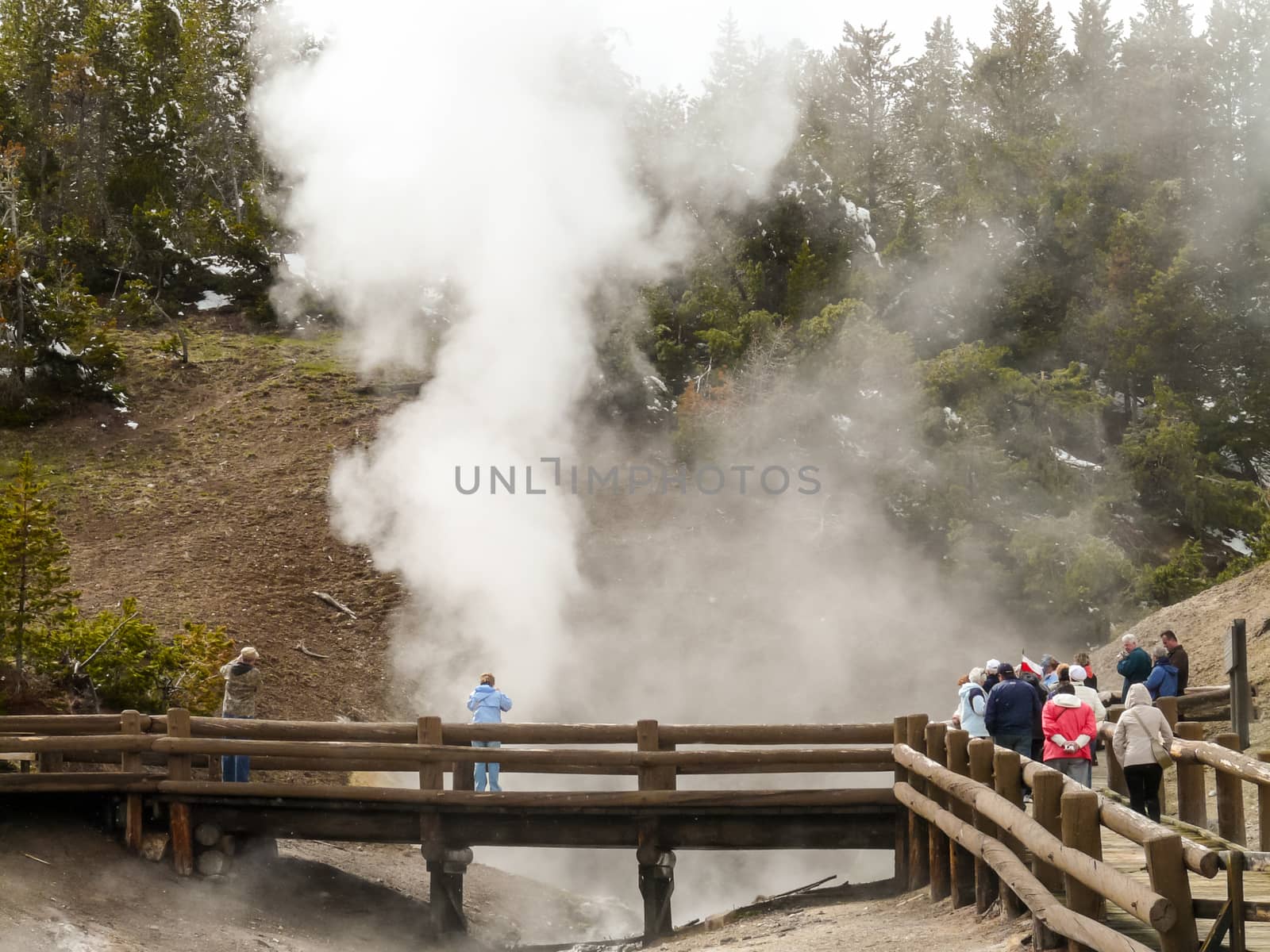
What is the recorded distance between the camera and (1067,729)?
9789 millimetres

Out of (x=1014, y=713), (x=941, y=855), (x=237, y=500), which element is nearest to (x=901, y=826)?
(x=1014, y=713)

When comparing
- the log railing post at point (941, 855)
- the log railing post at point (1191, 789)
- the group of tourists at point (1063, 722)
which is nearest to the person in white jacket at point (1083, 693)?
the group of tourists at point (1063, 722)

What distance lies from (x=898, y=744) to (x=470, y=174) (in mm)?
22681

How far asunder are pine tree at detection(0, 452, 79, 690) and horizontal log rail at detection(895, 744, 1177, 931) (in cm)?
967

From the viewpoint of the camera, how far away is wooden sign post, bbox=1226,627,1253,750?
45.6 ft

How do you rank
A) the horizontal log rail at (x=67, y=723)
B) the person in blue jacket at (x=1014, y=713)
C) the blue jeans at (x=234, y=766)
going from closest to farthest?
the person in blue jacket at (x=1014, y=713) → the horizontal log rail at (x=67, y=723) → the blue jeans at (x=234, y=766)

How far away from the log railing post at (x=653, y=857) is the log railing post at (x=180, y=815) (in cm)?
380

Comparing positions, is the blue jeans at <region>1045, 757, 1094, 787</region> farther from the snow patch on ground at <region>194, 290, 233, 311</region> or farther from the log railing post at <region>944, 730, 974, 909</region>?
the snow patch on ground at <region>194, 290, 233, 311</region>

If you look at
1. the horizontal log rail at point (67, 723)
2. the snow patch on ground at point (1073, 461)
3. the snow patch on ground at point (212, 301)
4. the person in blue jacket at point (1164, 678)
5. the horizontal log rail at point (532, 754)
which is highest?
the snow patch on ground at point (212, 301)

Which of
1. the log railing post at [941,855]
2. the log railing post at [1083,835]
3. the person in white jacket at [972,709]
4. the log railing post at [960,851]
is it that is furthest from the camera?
the person in white jacket at [972,709]

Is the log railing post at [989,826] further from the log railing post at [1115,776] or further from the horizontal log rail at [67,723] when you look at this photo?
the horizontal log rail at [67,723]

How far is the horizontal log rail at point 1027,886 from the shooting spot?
5734mm

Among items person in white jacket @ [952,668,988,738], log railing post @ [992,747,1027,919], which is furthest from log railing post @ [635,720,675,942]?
log railing post @ [992,747,1027,919]

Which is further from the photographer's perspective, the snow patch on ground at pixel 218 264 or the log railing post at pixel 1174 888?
the snow patch on ground at pixel 218 264
